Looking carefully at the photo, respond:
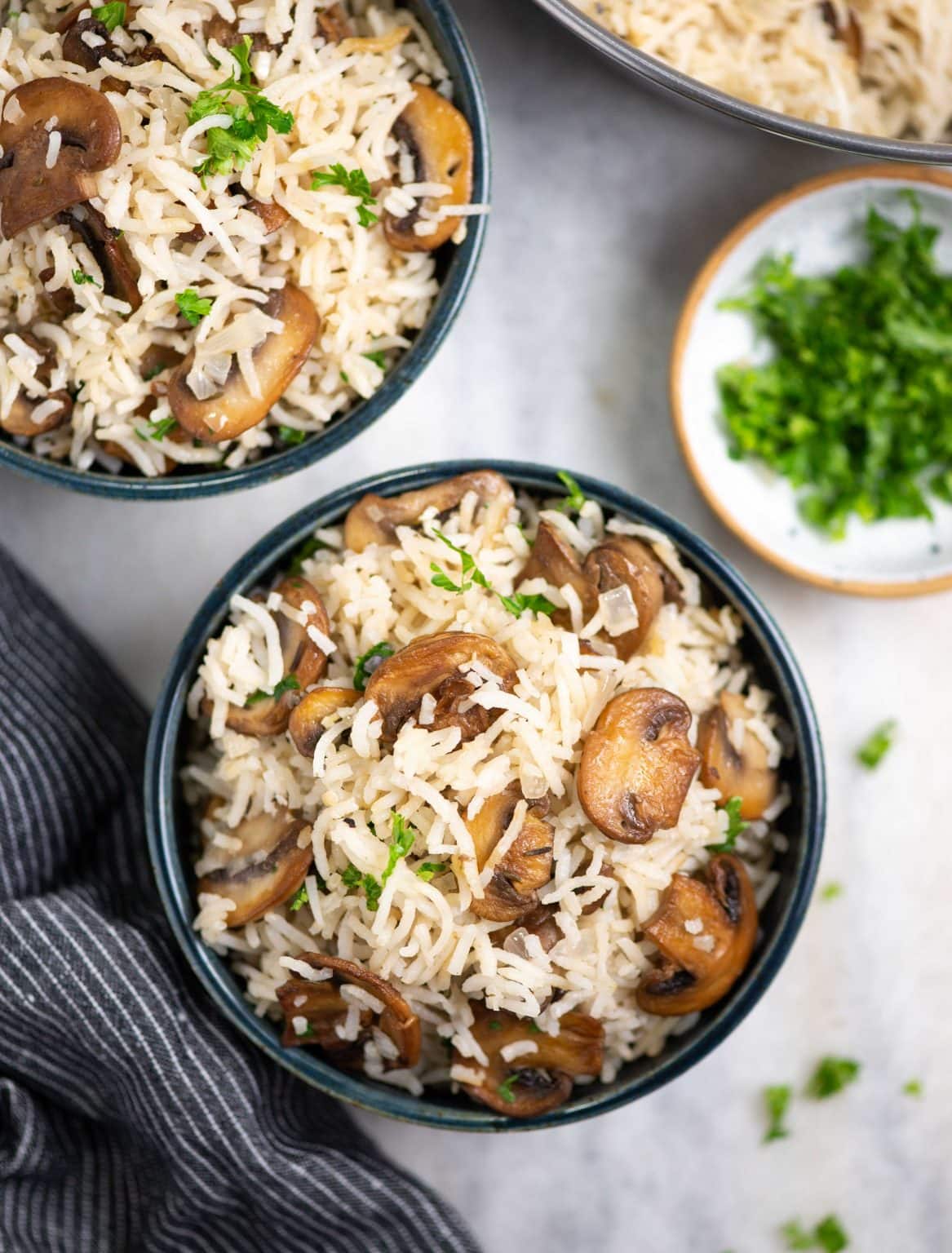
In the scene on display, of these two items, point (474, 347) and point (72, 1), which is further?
point (474, 347)

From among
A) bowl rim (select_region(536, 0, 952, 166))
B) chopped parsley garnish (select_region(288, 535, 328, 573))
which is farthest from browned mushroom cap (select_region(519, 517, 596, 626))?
bowl rim (select_region(536, 0, 952, 166))

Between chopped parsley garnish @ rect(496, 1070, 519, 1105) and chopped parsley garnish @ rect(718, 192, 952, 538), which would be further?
chopped parsley garnish @ rect(718, 192, 952, 538)

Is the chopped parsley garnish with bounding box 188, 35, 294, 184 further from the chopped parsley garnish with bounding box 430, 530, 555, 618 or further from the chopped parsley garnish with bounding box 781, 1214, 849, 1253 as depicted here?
the chopped parsley garnish with bounding box 781, 1214, 849, 1253

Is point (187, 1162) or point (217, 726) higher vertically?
point (217, 726)

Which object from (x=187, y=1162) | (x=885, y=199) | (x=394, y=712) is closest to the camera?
(x=394, y=712)

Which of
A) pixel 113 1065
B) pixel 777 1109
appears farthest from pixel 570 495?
pixel 777 1109

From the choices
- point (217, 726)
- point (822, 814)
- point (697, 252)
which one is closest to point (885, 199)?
point (697, 252)

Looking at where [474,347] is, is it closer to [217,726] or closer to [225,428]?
[225,428]
